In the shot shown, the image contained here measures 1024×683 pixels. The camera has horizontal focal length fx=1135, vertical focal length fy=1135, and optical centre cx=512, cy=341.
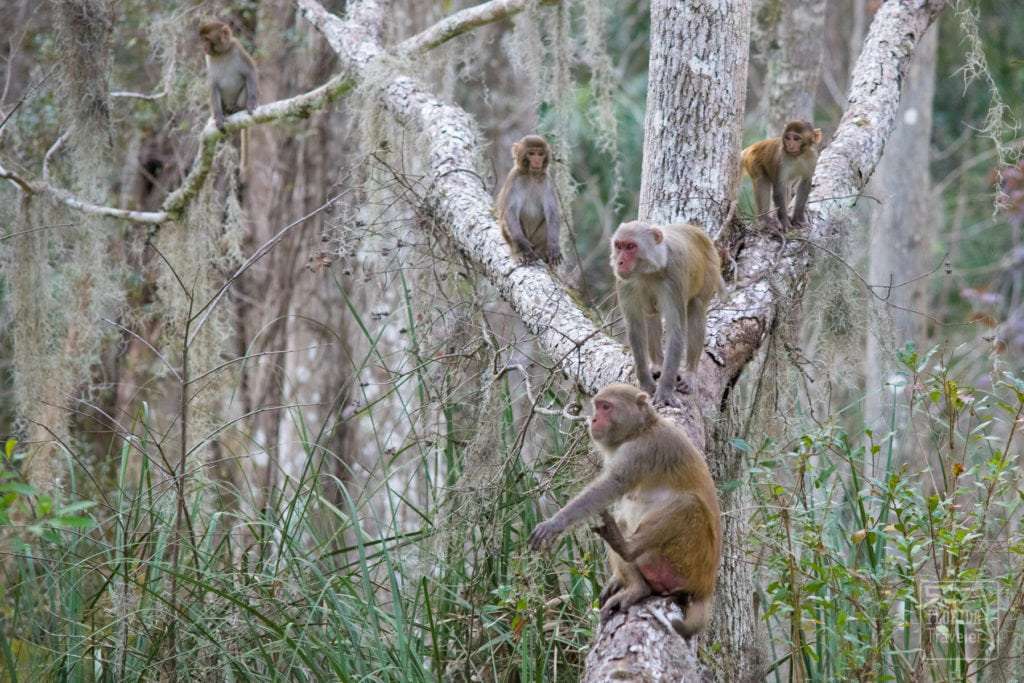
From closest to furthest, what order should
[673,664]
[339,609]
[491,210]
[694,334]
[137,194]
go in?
[673,664]
[339,609]
[694,334]
[491,210]
[137,194]

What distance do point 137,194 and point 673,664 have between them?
34.4 ft

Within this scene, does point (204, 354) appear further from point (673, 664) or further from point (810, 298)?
point (673, 664)

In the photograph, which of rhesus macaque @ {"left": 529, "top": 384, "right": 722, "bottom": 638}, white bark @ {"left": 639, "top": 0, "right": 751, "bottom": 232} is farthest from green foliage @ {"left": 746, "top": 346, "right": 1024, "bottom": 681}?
white bark @ {"left": 639, "top": 0, "right": 751, "bottom": 232}

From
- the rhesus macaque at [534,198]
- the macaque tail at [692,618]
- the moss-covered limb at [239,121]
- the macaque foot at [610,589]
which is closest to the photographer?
the macaque tail at [692,618]

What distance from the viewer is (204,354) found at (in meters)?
8.62

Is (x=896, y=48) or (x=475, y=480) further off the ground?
(x=896, y=48)

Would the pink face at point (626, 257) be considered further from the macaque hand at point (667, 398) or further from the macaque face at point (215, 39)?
the macaque face at point (215, 39)

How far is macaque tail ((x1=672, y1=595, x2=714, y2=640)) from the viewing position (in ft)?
14.0

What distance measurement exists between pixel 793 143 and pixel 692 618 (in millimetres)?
3613

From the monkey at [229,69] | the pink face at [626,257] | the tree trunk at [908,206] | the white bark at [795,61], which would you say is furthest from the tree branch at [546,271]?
the tree trunk at [908,206]

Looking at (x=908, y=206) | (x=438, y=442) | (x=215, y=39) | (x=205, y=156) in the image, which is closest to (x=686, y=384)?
(x=438, y=442)

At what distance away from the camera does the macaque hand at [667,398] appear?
532 centimetres

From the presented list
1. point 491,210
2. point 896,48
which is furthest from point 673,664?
point 896,48

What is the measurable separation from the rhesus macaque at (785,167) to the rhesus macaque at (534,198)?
130 centimetres
